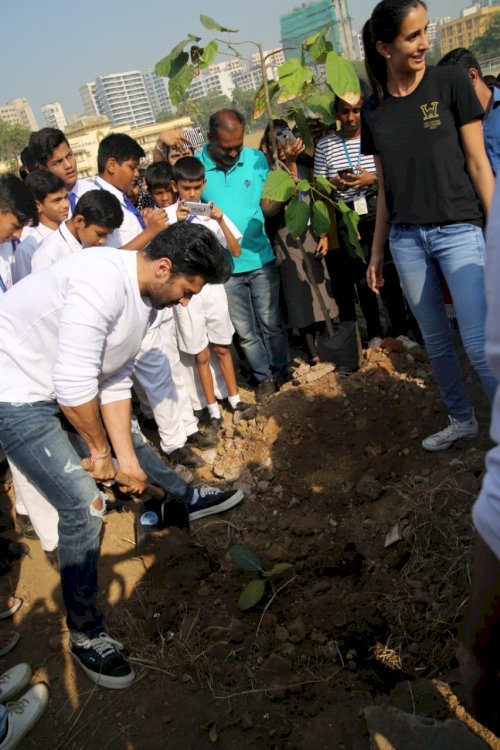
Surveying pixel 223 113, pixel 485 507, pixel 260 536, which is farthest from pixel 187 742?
pixel 223 113

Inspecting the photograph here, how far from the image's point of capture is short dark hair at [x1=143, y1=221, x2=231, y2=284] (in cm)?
208

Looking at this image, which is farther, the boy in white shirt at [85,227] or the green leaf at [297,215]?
the green leaf at [297,215]

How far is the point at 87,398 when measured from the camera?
2.03 meters

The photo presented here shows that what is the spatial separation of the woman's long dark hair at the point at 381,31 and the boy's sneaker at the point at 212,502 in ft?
7.01

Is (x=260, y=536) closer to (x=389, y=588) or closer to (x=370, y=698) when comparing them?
(x=389, y=588)

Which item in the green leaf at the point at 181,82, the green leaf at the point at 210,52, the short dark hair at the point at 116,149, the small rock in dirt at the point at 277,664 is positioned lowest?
the small rock in dirt at the point at 277,664

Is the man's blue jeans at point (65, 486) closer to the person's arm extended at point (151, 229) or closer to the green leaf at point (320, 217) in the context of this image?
the person's arm extended at point (151, 229)

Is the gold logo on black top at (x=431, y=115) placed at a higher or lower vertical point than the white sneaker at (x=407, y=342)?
higher

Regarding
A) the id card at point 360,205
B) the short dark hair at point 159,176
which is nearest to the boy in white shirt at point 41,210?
the short dark hair at point 159,176

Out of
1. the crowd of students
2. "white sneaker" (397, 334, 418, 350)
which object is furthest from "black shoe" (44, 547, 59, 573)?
"white sneaker" (397, 334, 418, 350)

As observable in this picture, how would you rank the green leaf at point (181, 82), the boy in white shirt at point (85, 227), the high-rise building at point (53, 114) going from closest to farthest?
the boy in white shirt at point (85, 227), the green leaf at point (181, 82), the high-rise building at point (53, 114)

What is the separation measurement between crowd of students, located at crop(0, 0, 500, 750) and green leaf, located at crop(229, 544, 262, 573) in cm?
55

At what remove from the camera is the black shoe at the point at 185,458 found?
3705 millimetres

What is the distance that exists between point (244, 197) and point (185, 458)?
5.90 ft
